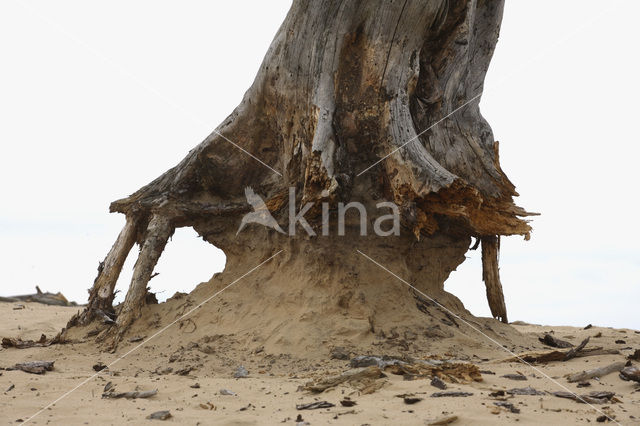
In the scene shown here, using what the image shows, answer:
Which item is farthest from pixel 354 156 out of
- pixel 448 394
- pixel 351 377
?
pixel 448 394

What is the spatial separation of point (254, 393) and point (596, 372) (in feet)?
9.03

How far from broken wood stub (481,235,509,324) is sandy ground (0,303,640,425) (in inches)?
60.9

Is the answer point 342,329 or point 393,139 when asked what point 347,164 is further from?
point 342,329

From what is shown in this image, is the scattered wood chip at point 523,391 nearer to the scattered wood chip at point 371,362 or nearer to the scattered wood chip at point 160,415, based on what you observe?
the scattered wood chip at point 371,362

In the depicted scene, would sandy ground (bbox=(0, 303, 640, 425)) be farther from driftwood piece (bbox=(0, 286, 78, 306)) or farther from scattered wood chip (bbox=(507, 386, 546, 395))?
driftwood piece (bbox=(0, 286, 78, 306))

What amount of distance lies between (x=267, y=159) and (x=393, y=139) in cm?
194

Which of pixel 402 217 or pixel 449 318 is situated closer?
pixel 402 217

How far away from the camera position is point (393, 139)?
19.7 feet

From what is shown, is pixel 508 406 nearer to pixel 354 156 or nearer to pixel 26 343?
pixel 354 156

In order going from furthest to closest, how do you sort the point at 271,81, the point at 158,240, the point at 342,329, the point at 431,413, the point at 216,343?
the point at 158,240 < the point at 271,81 < the point at 216,343 < the point at 342,329 < the point at 431,413

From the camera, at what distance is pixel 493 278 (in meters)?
7.61

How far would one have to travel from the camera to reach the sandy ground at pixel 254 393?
148 inches

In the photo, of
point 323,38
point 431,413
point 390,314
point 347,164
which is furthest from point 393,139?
point 431,413

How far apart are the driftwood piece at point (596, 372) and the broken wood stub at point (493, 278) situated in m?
2.55
